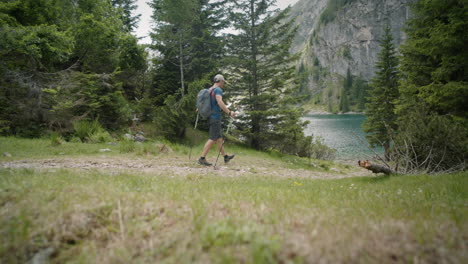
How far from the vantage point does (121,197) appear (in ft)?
8.78

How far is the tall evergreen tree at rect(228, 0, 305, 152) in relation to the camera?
15625mm

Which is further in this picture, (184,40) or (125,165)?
(184,40)

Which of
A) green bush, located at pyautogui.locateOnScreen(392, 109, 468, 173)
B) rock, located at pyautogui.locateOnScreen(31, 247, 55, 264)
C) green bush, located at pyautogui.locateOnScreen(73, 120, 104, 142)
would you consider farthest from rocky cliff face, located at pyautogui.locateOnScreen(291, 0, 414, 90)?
rock, located at pyautogui.locateOnScreen(31, 247, 55, 264)

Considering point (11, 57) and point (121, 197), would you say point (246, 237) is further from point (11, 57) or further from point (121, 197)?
point (11, 57)

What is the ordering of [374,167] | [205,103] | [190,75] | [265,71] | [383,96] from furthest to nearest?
[383,96], [190,75], [265,71], [205,103], [374,167]

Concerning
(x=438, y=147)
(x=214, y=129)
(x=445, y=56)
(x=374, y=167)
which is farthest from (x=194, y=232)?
(x=445, y=56)

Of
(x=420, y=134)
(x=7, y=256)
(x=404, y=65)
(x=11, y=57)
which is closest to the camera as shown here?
(x=7, y=256)

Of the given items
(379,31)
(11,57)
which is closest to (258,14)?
(11,57)

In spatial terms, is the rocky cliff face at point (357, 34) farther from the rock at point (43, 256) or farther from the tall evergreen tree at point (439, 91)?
the rock at point (43, 256)

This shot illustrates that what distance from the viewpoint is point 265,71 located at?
15852 mm

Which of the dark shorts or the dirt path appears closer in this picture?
the dirt path

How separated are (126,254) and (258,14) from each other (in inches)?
691

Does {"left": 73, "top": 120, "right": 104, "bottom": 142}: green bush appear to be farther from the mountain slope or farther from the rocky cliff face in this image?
the rocky cliff face

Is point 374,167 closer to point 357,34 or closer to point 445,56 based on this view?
point 445,56
